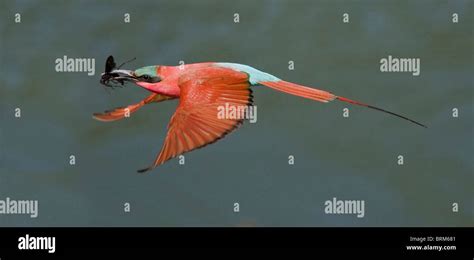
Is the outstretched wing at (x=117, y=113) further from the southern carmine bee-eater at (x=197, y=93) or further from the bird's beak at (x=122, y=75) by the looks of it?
the bird's beak at (x=122, y=75)

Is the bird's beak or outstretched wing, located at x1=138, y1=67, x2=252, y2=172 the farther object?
the bird's beak

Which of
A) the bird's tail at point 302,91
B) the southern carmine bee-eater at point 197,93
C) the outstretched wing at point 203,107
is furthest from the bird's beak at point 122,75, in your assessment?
the bird's tail at point 302,91

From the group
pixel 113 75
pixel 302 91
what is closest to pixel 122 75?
pixel 113 75

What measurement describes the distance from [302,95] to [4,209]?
1.94m

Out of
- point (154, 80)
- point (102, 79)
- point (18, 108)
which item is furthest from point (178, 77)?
point (18, 108)

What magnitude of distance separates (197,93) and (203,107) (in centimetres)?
10

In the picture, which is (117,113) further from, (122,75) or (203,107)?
(203,107)

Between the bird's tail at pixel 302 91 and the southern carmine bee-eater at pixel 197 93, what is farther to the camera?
the bird's tail at pixel 302 91

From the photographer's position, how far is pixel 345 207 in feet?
17.9

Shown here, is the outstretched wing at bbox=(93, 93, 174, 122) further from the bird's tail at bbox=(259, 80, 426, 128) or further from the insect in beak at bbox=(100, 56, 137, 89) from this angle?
the bird's tail at bbox=(259, 80, 426, 128)

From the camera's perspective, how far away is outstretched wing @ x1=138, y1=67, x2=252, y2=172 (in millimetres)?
5191

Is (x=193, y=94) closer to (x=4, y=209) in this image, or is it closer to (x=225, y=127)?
(x=225, y=127)

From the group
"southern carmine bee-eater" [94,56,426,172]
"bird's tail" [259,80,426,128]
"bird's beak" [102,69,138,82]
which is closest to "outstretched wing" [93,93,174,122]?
"southern carmine bee-eater" [94,56,426,172]

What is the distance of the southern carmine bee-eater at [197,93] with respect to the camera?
17.1 ft
